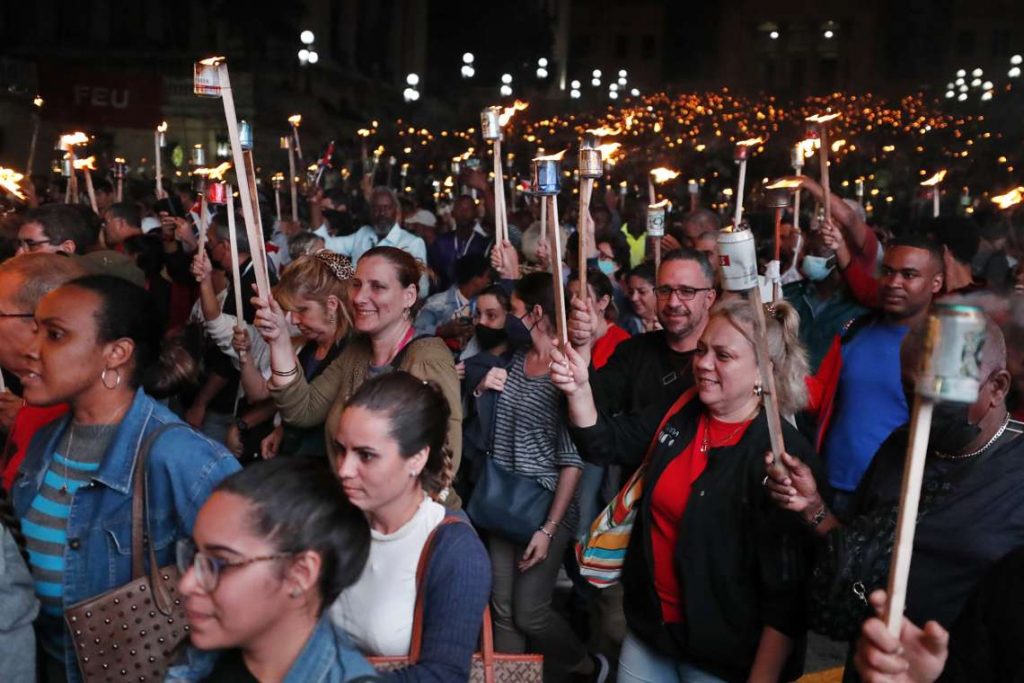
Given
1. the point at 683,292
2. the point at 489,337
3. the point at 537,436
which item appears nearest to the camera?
the point at 537,436

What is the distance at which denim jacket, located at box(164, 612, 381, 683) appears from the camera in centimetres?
234

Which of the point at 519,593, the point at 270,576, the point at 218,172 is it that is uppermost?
the point at 218,172

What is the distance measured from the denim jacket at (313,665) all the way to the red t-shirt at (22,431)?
1499mm

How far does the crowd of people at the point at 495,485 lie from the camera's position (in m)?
2.36

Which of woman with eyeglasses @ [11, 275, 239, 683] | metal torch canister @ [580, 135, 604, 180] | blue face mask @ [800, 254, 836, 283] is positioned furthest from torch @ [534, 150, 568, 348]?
blue face mask @ [800, 254, 836, 283]

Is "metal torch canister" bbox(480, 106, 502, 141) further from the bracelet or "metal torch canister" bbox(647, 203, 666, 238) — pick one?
the bracelet

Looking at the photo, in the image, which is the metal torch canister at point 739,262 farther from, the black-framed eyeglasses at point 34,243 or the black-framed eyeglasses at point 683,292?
the black-framed eyeglasses at point 34,243

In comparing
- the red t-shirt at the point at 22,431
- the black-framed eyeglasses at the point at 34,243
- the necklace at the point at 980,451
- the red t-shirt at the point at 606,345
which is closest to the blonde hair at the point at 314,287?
the red t-shirt at the point at 606,345

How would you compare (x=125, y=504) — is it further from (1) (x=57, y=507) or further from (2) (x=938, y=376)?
(2) (x=938, y=376)

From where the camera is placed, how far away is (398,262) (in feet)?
14.8

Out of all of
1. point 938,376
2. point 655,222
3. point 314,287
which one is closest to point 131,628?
point 938,376

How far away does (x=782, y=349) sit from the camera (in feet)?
12.3

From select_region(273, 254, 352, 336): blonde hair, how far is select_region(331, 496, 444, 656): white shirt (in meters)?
2.27

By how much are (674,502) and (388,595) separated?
3.40 feet
